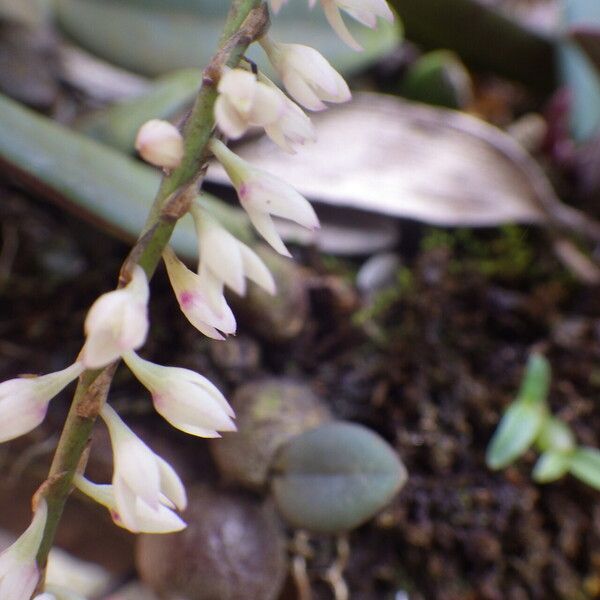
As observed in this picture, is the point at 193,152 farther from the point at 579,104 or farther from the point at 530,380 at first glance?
the point at 579,104

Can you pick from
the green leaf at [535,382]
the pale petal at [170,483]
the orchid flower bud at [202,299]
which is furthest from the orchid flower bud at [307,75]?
the green leaf at [535,382]

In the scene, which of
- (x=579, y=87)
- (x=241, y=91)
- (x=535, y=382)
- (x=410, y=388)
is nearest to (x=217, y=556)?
(x=410, y=388)

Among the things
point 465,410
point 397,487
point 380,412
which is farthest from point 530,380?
point 397,487

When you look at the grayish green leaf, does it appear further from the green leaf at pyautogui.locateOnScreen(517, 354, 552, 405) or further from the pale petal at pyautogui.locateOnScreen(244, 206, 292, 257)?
the green leaf at pyautogui.locateOnScreen(517, 354, 552, 405)

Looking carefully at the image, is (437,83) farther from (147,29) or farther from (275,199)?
(275,199)

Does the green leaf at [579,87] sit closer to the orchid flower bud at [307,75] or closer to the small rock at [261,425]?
the small rock at [261,425]

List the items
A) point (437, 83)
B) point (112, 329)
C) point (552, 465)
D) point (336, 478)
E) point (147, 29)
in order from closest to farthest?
point (112, 329) < point (336, 478) < point (552, 465) < point (147, 29) < point (437, 83)
